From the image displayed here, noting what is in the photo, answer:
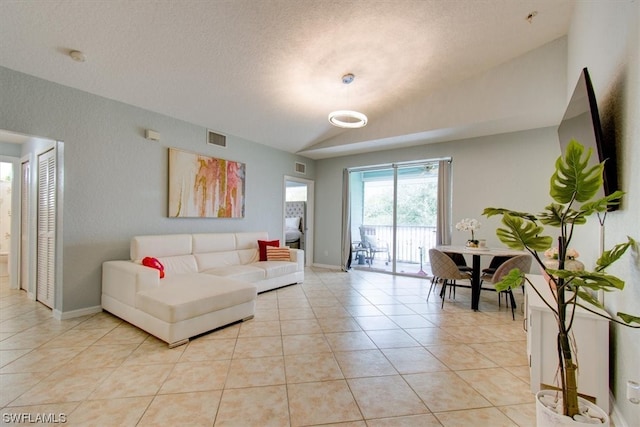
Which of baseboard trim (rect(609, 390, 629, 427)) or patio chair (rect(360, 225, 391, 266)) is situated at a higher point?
patio chair (rect(360, 225, 391, 266))

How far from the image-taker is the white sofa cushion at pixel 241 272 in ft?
12.5

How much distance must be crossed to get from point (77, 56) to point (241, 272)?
9.88 feet

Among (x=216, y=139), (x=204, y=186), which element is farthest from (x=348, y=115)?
(x=204, y=186)

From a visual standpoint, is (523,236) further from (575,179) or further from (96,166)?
(96,166)

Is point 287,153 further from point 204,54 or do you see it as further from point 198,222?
point 204,54

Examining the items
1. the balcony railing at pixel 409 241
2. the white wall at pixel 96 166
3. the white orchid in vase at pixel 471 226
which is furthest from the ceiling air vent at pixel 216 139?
the white orchid in vase at pixel 471 226

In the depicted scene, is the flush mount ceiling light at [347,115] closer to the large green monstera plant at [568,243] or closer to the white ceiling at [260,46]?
the white ceiling at [260,46]

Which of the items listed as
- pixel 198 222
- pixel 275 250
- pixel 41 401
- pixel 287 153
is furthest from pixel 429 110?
pixel 41 401

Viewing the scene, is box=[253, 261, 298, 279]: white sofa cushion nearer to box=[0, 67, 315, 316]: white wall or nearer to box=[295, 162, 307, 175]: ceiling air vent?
box=[0, 67, 315, 316]: white wall

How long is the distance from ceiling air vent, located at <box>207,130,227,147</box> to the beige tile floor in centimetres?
293

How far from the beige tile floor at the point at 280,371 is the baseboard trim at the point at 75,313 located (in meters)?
0.09

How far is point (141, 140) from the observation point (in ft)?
Result: 12.2

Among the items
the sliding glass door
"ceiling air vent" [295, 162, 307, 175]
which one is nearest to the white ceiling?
the sliding glass door

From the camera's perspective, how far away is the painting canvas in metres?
4.09
